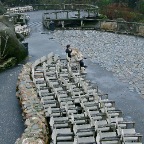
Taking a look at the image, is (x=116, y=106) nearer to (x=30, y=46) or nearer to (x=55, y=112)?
(x=55, y=112)

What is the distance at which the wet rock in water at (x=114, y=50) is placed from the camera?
19725 millimetres

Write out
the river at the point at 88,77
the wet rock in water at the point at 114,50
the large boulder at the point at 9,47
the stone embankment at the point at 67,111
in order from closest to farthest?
the stone embankment at the point at 67,111 < the river at the point at 88,77 < the wet rock in water at the point at 114,50 < the large boulder at the point at 9,47

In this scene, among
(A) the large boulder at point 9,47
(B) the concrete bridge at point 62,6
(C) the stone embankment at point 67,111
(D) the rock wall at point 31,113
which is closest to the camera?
(D) the rock wall at point 31,113

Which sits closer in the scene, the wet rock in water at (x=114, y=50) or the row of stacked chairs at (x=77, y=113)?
the row of stacked chairs at (x=77, y=113)

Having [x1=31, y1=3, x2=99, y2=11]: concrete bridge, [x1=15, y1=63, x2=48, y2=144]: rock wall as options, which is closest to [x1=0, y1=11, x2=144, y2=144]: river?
[x1=15, y1=63, x2=48, y2=144]: rock wall

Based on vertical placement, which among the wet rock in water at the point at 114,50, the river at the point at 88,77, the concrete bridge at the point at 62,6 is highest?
the concrete bridge at the point at 62,6

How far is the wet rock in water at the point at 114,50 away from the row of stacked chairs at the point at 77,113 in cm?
305

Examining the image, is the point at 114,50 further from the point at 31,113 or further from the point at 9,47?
the point at 31,113

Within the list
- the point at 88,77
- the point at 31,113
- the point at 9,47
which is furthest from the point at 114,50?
the point at 31,113

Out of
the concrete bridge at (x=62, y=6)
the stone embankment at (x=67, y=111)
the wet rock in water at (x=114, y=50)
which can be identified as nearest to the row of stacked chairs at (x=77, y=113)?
the stone embankment at (x=67, y=111)

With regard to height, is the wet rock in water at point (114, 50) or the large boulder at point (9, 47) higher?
the large boulder at point (9, 47)

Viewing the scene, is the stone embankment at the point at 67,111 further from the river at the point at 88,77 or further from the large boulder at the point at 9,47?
the large boulder at the point at 9,47

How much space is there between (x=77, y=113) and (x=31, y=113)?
168 centimetres

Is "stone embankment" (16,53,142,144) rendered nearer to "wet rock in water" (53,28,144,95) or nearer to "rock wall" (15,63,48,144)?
"rock wall" (15,63,48,144)
